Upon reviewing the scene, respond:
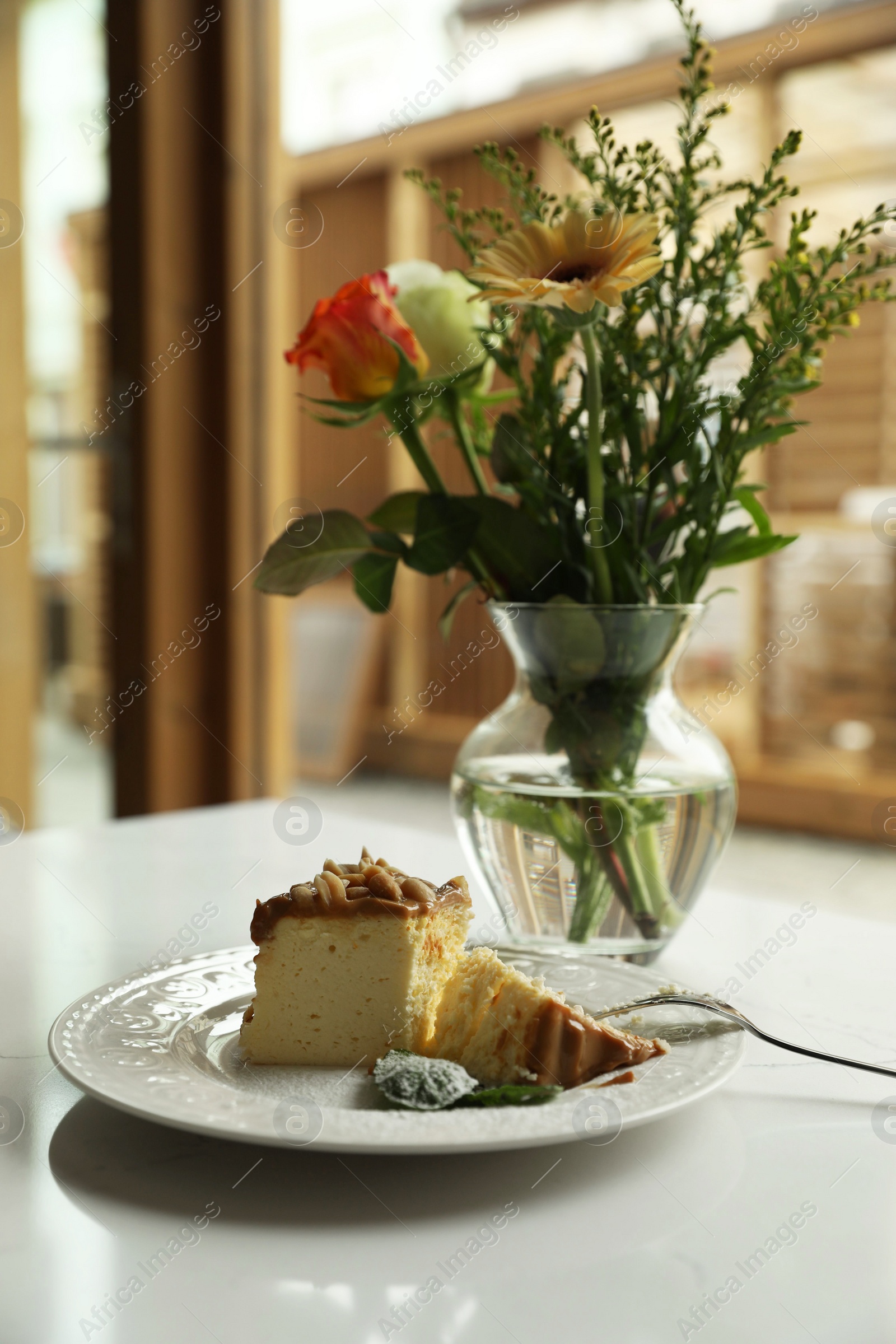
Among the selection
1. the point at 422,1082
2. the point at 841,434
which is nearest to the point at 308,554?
the point at 422,1082

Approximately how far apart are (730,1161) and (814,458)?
11.3 feet

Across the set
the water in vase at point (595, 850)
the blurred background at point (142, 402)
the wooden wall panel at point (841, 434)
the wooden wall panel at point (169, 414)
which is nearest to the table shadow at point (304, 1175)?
the water in vase at point (595, 850)

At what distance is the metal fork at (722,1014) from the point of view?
62 centimetres

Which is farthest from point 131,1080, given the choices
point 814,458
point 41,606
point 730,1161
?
point 814,458

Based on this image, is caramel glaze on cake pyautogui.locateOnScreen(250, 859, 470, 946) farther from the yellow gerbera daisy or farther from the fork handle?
the yellow gerbera daisy

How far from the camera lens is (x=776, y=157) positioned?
0.72 m

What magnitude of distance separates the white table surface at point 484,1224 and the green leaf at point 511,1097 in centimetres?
2

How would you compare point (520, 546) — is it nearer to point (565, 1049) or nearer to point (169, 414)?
point (565, 1049)

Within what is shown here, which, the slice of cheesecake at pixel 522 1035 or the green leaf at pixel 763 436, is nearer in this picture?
the slice of cheesecake at pixel 522 1035

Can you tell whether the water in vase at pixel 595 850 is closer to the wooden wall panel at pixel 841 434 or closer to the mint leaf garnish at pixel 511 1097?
the mint leaf garnish at pixel 511 1097

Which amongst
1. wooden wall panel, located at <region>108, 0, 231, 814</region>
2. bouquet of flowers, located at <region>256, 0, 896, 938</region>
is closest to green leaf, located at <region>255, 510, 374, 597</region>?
bouquet of flowers, located at <region>256, 0, 896, 938</region>

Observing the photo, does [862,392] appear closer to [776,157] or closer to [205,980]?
[776,157]

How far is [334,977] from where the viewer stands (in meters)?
0.62

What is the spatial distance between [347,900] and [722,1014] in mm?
209
